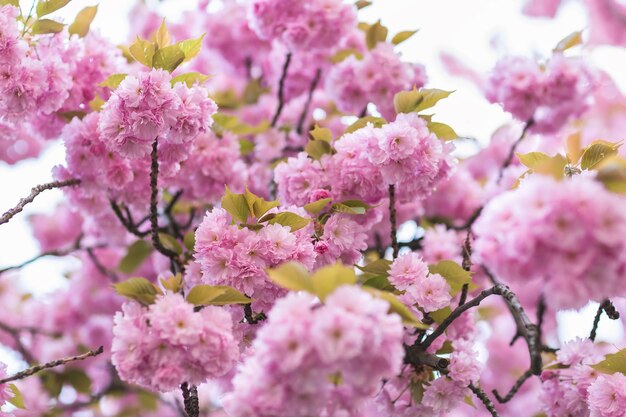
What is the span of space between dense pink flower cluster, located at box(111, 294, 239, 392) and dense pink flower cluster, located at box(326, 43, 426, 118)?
1.21 metres

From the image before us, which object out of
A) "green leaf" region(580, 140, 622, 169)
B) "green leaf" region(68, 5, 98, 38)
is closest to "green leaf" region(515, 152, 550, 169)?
"green leaf" region(580, 140, 622, 169)

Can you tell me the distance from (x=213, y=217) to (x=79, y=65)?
0.77 metres

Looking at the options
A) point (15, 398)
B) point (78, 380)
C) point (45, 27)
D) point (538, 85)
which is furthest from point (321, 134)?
point (78, 380)

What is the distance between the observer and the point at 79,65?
1871mm

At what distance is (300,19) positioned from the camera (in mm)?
2158

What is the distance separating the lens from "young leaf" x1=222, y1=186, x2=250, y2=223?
56.8 inches

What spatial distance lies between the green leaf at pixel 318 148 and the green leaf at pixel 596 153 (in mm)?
656

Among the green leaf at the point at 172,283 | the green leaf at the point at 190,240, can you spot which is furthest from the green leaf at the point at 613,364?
the green leaf at the point at 190,240

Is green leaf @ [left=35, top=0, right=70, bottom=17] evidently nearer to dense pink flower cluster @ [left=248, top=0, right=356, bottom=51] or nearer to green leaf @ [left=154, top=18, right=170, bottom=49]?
green leaf @ [left=154, top=18, right=170, bottom=49]

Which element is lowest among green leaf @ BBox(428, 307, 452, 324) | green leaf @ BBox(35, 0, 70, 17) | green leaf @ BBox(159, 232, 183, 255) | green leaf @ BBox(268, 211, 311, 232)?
green leaf @ BBox(159, 232, 183, 255)

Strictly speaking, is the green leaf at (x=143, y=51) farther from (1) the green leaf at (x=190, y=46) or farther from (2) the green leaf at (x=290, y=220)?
(2) the green leaf at (x=290, y=220)

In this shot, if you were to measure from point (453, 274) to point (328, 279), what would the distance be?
0.65 metres

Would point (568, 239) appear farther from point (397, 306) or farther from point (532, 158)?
point (532, 158)

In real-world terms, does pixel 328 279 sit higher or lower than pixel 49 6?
lower
